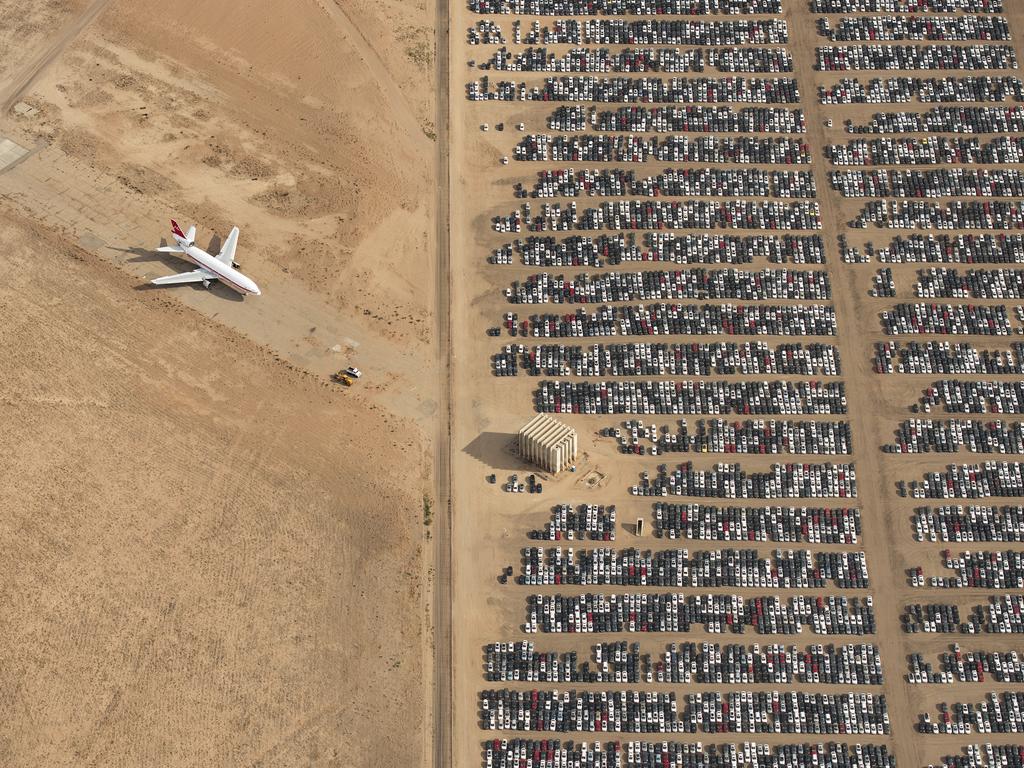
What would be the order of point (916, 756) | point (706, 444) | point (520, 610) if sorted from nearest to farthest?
1. point (916, 756)
2. point (520, 610)
3. point (706, 444)

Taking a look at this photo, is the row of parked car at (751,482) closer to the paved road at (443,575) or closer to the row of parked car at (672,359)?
the row of parked car at (672,359)

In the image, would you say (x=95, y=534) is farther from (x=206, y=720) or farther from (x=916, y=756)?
(x=916, y=756)

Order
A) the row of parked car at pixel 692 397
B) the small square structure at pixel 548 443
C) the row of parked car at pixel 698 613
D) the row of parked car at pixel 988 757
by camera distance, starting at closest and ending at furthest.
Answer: the row of parked car at pixel 988 757
the row of parked car at pixel 698 613
the small square structure at pixel 548 443
the row of parked car at pixel 692 397

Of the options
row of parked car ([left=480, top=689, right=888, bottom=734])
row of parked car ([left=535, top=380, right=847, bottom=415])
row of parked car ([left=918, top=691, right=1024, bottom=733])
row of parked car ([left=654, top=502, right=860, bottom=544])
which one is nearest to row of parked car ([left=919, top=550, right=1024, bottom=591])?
row of parked car ([left=654, top=502, right=860, bottom=544])

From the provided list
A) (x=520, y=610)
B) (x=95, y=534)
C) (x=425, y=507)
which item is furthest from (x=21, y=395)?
(x=520, y=610)

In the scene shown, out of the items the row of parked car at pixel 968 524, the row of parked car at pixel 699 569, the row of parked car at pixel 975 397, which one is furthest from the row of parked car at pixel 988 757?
the row of parked car at pixel 975 397

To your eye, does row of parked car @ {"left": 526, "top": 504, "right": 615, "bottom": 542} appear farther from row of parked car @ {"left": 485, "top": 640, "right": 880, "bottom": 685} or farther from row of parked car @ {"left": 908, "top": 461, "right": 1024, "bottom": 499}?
row of parked car @ {"left": 908, "top": 461, "right": 1024, "bottom": 499}
